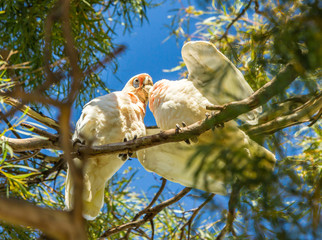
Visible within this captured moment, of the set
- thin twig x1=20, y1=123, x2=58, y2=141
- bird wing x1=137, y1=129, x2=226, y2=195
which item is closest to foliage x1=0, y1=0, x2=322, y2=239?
thin twig x1=20, y1=123, x2=58, y2=141

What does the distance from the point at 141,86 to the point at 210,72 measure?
0.73 meters

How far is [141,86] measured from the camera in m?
2.51

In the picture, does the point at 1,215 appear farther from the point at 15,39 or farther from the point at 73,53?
the point at 15,39

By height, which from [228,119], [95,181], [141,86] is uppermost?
[141,86]

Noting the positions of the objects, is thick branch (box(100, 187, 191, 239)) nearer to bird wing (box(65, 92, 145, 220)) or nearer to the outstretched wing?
bird wing (box(65, 92, 145, 220))

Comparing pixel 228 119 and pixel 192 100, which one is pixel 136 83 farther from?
pixel 228 119

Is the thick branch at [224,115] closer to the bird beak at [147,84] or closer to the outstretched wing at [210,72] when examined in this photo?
the outstretched wing at [210,72]

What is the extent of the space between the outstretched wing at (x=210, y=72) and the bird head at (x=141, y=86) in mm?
579

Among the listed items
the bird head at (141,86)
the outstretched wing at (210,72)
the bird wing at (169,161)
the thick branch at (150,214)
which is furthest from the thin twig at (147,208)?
the outstretched wing at (210,72)

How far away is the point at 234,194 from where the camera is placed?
85 centimetres

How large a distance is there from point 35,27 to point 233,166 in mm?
2308

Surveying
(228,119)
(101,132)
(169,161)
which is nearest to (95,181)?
(101,132)

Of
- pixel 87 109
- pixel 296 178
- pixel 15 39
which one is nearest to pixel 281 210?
pixel 296 178

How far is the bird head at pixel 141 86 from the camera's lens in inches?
97.8
